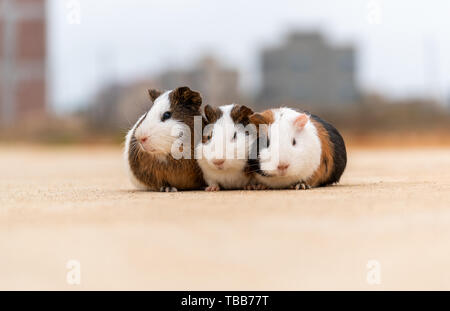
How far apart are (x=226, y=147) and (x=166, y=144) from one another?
0.57 metres

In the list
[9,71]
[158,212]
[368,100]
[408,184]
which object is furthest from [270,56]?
[158,212]

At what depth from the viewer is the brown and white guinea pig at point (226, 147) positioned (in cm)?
477

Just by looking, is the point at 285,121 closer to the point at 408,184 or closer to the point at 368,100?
the point at 408,184

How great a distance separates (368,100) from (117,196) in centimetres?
2140

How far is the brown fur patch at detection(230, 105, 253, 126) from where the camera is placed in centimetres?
505

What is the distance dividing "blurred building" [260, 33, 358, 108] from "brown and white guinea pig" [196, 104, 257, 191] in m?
19.9

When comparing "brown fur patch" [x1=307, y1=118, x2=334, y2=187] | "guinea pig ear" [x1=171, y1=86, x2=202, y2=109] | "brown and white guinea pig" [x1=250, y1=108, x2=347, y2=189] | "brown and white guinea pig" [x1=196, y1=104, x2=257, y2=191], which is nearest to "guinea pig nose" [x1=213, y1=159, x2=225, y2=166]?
"brown and white guinea pig" [x1=196, y1=104, x2=257, y2=191]

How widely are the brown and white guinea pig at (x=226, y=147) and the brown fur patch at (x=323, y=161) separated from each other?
615 mm

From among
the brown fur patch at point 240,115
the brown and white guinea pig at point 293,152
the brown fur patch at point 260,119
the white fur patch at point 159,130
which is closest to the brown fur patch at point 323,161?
the brown and white guinea pig at point 293,152

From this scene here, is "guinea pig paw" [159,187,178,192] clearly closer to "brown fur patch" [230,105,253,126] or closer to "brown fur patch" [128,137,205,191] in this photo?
"brown fur patch" [128,137,205,191]

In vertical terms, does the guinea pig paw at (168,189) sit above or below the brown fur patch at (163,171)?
below

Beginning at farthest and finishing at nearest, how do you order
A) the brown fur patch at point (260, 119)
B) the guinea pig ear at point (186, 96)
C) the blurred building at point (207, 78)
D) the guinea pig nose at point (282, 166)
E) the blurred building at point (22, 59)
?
1. the blurred building at point (22, 59)
2. the blurred building at point (207, 78)
3. the guinea pig ear at point (186, 96)
4. the brown fur patch at point (260, 119)
5. the guinea pig nose at point (282, 166)

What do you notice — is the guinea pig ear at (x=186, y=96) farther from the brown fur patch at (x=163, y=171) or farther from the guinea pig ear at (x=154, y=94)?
the brown fur patch at (x=163, y=171)

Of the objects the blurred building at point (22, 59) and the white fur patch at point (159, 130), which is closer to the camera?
the white fur patch at point (159, 130)
